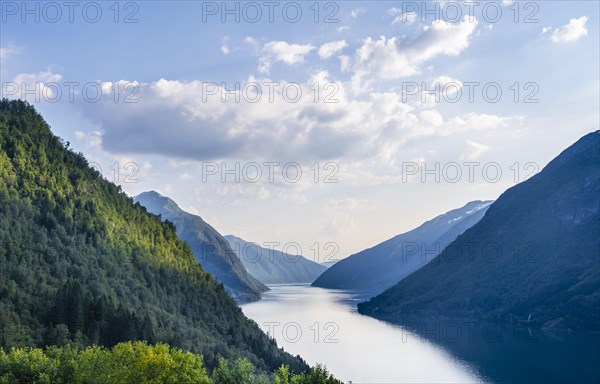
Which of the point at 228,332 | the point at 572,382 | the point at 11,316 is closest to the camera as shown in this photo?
the point at 11,316

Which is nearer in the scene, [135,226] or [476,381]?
[476,381]

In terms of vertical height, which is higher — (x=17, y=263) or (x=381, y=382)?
(x=17, y=263)

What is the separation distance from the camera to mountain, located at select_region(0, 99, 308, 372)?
330 ft

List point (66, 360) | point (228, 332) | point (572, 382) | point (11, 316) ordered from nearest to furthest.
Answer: point (66, 360) < point (11, 316) < point (572, 382) < point (228, 332)

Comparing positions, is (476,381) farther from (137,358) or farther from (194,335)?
(137,358)

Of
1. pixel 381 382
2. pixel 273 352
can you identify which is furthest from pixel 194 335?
pixel 381 382

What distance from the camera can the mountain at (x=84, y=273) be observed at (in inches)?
3954

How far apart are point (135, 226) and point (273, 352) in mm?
70218

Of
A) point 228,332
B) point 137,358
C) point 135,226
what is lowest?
point 228,332

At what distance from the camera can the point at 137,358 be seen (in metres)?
61.4

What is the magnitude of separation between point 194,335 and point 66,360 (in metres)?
78.4

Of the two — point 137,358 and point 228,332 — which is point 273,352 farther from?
point 137,358

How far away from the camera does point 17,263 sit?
374ft

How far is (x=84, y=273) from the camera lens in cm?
13275
